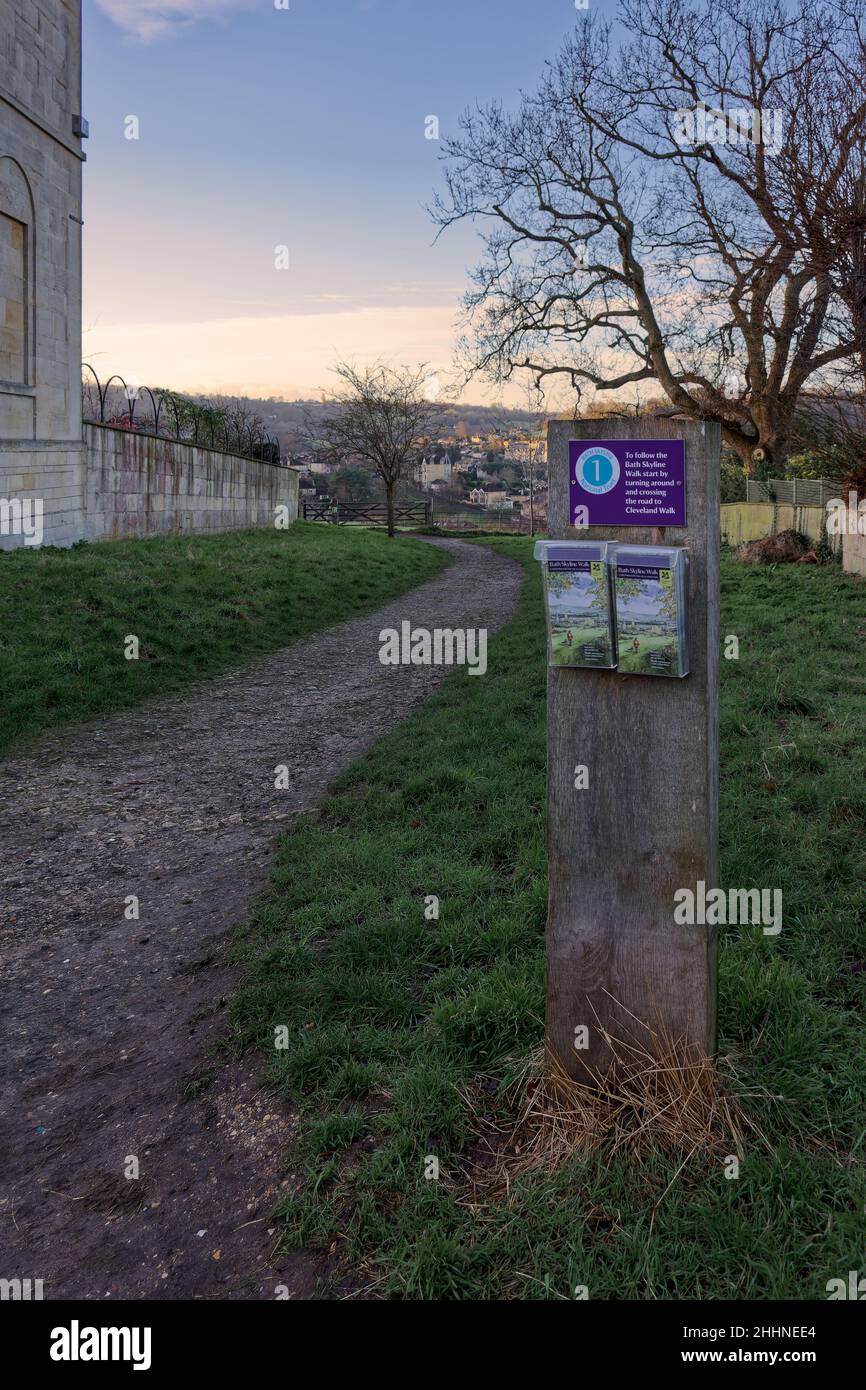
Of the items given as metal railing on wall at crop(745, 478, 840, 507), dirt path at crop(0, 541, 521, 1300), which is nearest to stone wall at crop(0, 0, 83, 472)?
dirt path at crop(0, 541, 521, 1300)

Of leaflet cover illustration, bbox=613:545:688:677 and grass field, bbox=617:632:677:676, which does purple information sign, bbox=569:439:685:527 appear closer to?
leaflet cover illustration, bbox=613:545:688:677

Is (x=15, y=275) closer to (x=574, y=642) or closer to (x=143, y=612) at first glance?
(x=143, y=612)

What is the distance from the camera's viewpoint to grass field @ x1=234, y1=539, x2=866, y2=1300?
8.04 ft

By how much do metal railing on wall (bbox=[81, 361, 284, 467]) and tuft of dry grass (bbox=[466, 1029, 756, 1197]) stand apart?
18.5m

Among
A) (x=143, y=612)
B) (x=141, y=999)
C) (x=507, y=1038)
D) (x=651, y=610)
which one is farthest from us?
(x=143, y=612)

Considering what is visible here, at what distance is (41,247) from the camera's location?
55.8 ft

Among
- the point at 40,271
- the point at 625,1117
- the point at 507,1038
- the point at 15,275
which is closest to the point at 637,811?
the point at 625,1117

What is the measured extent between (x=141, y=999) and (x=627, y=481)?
10.1ft

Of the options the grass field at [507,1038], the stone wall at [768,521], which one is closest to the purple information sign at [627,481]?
the grass field at [507,1038]
